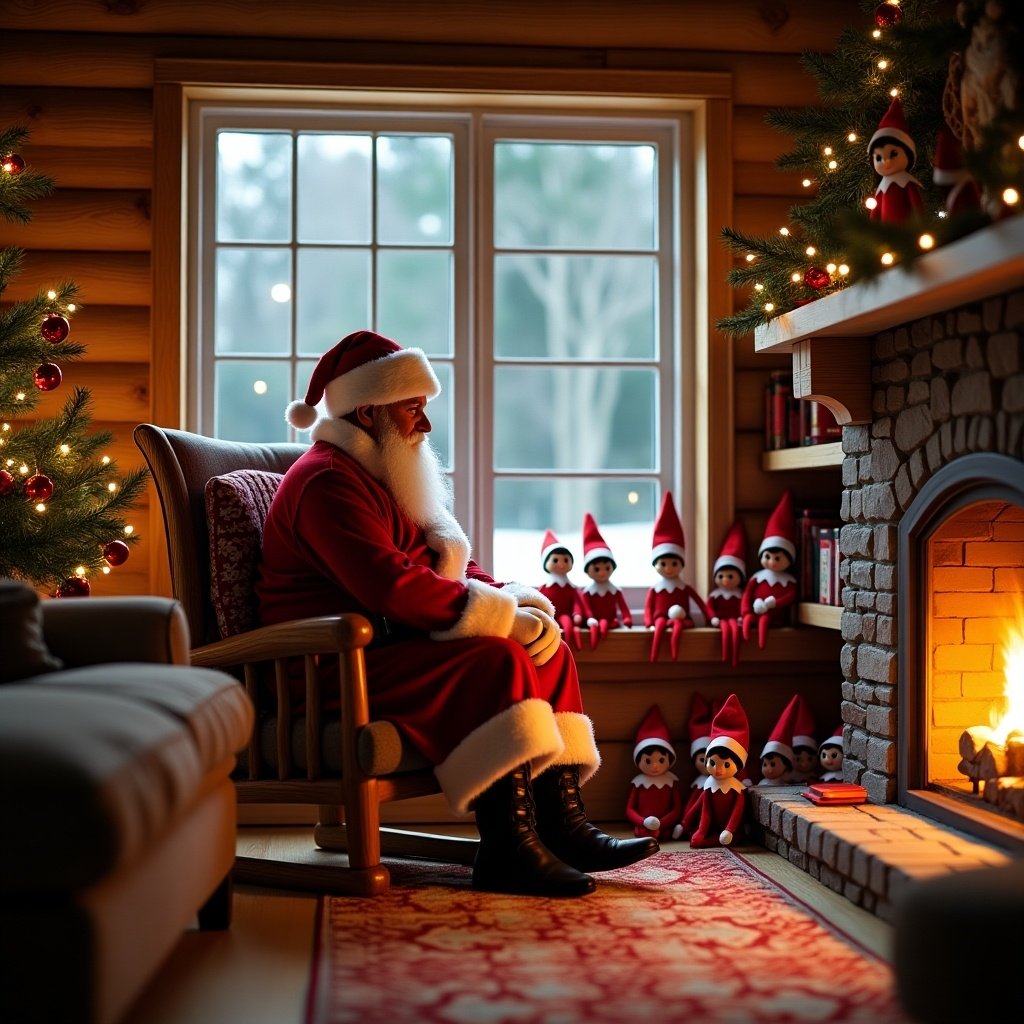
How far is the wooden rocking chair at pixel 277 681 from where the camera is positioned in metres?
2.67

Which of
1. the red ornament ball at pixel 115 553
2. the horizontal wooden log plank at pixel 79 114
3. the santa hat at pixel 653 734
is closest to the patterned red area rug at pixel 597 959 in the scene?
the santa hat at pixel 653 734

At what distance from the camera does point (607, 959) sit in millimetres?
2250

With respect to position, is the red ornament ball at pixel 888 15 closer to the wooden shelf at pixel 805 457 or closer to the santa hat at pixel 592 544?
the wooden shelf at pixel 805 457

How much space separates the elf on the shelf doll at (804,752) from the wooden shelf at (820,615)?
0.77 feet

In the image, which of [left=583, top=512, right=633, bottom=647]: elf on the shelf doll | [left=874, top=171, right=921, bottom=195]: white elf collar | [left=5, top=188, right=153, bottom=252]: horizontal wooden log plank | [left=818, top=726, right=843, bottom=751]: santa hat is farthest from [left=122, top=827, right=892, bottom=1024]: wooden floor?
[left=5, top=188, right=153, bottom=252]: horizontal wooden log plank

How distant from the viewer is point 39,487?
3.20 m

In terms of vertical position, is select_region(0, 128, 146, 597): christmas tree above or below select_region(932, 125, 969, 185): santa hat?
below

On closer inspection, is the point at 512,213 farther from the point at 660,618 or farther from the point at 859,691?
the point at 859,691

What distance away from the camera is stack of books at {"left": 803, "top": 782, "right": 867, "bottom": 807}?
10.1ft

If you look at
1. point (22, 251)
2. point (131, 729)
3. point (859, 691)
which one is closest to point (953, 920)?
point (131, 729)

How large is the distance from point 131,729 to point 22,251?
2222 mm

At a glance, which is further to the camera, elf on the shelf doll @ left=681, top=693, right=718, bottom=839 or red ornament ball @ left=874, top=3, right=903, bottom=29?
elf on the shelf doll @ left=681, top=693, right=718, bottom=839

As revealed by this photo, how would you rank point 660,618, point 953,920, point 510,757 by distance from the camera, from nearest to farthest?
point 953,920 < point 510,757 < point 660,618

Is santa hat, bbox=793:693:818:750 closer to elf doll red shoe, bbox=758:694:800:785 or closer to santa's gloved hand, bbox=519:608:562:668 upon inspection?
elf doll red shoe, bbox=758:694:800:785
